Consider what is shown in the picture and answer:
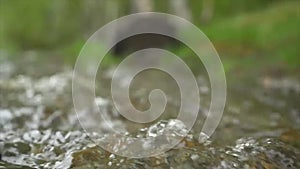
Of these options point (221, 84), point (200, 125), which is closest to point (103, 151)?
point (200, 125)

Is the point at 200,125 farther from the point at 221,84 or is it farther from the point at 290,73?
the point at 290,73

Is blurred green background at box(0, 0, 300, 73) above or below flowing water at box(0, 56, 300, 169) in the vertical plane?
above

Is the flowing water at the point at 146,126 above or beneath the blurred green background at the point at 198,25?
beneath

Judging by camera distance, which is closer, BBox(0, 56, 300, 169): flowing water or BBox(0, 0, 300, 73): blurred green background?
BBox(0, 56, 300, 169): flowing water

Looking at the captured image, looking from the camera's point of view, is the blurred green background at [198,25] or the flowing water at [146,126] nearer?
the flowing water at [146,126]
